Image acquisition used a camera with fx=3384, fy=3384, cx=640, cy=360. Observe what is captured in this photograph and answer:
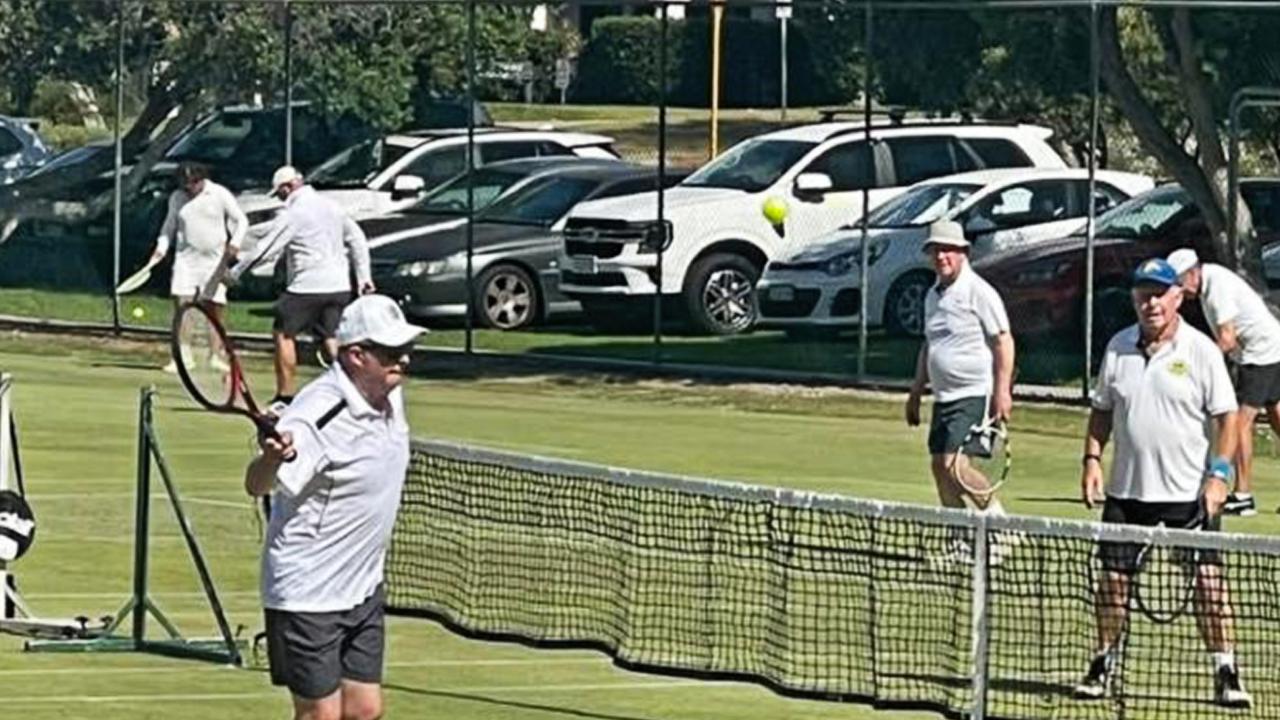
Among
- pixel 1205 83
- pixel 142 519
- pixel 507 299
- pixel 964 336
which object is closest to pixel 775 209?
pixel 507 299

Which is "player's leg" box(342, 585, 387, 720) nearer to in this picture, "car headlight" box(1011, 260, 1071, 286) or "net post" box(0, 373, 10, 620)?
"net post" box(0, 373, 10, 620)

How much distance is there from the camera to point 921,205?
28.6m

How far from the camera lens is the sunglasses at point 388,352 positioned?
9.93m

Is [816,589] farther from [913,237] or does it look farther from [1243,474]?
[913,237]

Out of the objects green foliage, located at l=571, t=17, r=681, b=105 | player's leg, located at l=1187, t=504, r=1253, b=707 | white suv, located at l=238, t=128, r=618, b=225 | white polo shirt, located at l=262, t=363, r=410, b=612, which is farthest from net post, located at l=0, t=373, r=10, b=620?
green foliage, located at l=571, t=17, r=681, b=105

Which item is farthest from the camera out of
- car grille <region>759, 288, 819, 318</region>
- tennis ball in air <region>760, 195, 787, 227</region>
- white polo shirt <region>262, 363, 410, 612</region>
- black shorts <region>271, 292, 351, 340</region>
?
tennis ball in air <region>760, 195, 787, 227</region>

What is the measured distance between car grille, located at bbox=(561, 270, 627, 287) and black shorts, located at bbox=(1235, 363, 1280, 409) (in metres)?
10.9

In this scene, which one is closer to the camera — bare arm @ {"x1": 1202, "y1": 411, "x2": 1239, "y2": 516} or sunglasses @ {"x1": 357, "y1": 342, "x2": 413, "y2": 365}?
sunglasses @ {"x1": 357, "y1": 342, "x2": 413, "y2": 365}

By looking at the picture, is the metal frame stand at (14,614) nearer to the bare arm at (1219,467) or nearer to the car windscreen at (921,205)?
the bare arm at (1219,467)

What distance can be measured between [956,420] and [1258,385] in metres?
3.51

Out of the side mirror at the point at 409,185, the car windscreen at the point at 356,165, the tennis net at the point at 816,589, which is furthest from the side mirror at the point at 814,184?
the tennis net at the point at 816,589

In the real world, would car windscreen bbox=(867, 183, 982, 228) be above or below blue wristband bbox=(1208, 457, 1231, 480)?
above

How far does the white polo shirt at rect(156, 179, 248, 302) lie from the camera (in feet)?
91.7

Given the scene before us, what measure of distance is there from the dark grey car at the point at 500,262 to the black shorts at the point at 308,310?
272 inches
